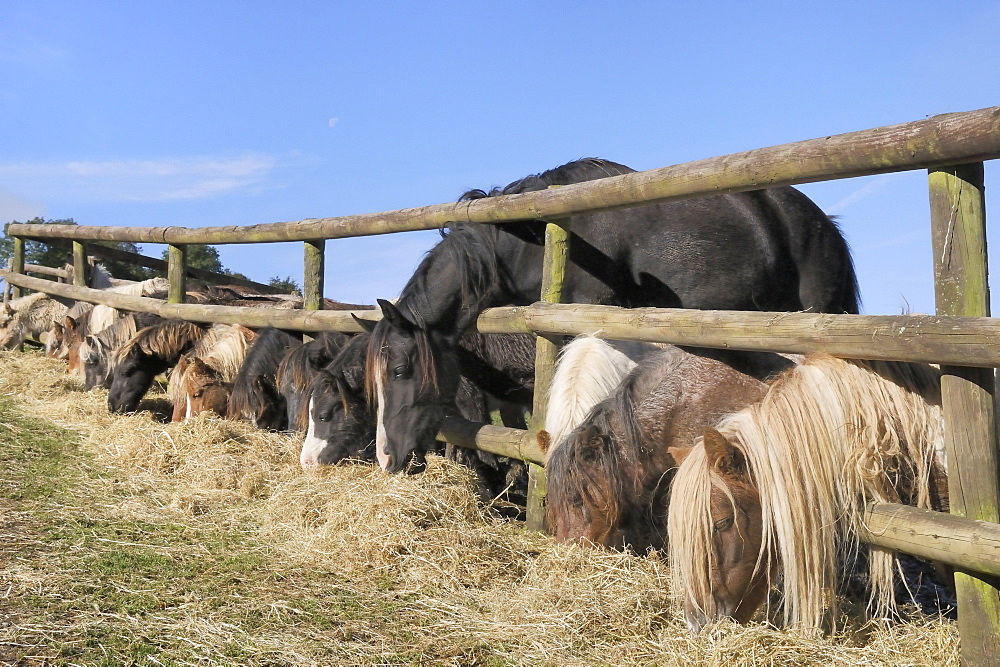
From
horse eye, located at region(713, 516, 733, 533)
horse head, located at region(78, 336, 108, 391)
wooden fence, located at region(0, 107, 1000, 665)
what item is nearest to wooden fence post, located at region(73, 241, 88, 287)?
horse head, located at region(78, 336, 108, 391)

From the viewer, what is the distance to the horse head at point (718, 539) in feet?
9.05

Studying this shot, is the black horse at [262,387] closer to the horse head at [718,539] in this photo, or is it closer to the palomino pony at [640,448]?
the palomino pony at [640,448]

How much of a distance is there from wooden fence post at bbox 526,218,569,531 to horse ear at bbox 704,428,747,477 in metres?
1.55

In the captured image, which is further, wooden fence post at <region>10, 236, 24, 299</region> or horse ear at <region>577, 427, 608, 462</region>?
wooden fence post at <region>10, 236, 24, 299</region>

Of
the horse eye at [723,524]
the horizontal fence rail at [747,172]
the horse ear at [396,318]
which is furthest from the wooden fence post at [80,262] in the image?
the horse eye at [723,524]

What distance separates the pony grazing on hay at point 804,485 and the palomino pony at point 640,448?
39 cm

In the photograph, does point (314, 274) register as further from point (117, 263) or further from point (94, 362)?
point (117, 263)

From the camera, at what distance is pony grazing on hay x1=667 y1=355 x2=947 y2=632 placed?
2781mm

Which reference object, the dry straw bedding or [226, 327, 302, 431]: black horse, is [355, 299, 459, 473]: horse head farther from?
[226, 327, 302, 431]: black horse

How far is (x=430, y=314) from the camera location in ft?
16.0

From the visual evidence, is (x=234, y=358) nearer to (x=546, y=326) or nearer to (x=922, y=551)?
(x=546, y=326)

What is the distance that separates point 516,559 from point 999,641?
6.43 feet

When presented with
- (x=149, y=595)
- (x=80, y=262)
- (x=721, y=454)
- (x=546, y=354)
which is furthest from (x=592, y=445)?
(x=80, y=262)

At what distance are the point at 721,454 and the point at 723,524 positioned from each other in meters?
0.24
